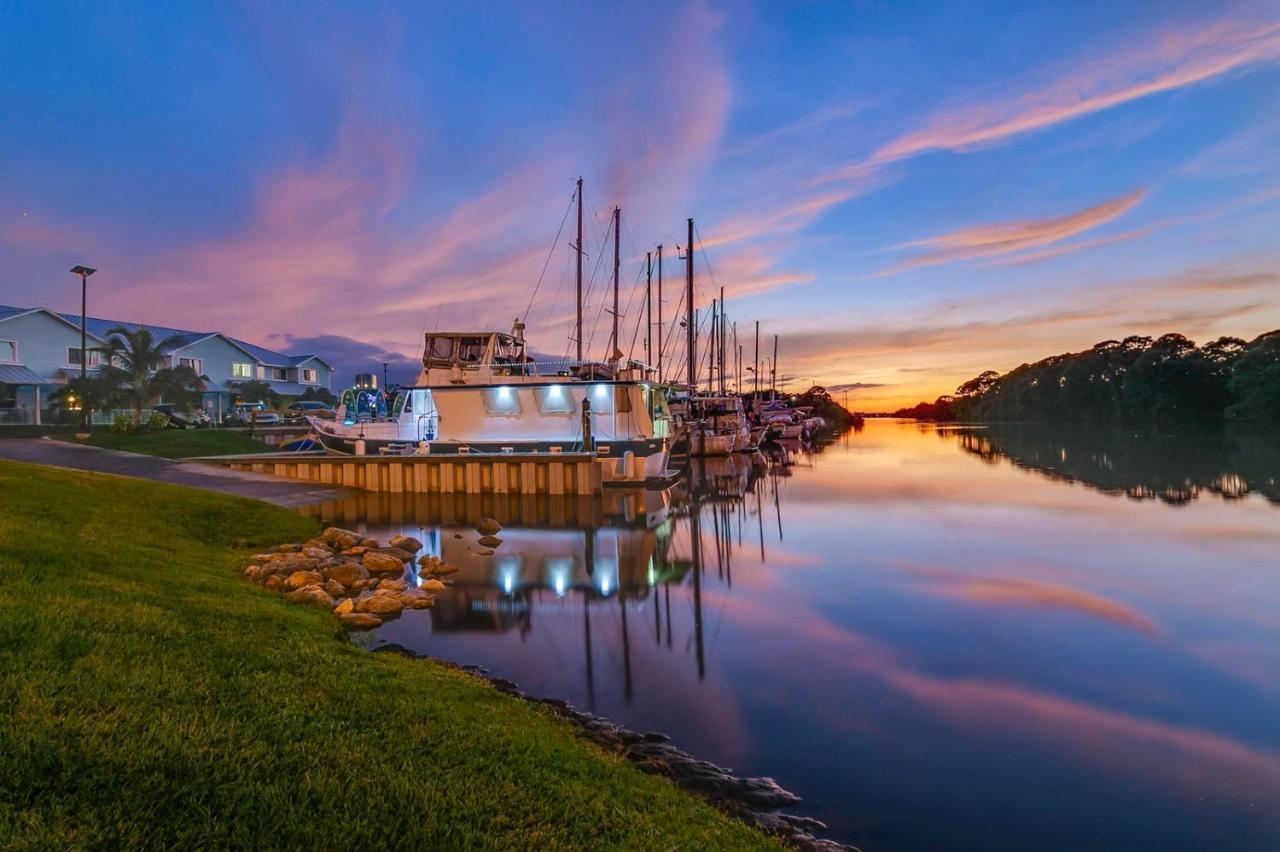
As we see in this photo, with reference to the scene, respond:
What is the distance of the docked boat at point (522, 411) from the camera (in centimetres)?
3033

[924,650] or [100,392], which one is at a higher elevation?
[100,392]

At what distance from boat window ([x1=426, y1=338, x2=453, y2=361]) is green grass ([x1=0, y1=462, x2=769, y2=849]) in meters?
25.0

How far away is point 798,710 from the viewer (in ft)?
28.6

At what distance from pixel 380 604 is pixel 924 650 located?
9.50m

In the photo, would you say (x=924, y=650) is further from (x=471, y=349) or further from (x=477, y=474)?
(x=471, y=349)

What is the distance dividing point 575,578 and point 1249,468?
4585cm

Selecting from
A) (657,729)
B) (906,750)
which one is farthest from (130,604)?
(906,750)

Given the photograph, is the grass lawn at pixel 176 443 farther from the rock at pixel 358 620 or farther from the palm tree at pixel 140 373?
the rock at pixel 358 620

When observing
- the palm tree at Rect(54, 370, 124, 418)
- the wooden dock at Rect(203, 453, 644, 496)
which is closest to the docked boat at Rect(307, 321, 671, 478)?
the wooden dock at Rect(203, 453, 644, 496)

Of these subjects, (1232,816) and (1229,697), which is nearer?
(1232,816)

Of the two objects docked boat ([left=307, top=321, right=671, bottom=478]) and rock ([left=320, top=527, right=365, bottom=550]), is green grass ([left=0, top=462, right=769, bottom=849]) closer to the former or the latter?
rock ([left=320, top=527, right=365, bottom=550])

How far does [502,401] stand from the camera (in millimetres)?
30984

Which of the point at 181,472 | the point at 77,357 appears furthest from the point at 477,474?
the point at 77,357

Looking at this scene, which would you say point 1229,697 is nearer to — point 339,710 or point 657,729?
point 657,729
